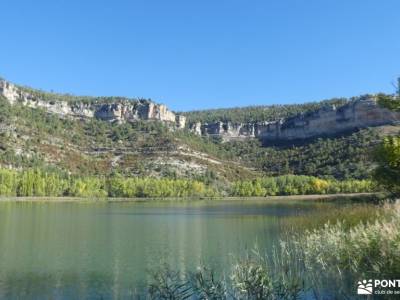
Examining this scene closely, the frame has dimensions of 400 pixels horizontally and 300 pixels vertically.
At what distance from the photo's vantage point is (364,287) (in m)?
12.1

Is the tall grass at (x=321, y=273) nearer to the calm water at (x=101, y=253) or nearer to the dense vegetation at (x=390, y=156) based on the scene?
the calm water at (x=101, y=253)

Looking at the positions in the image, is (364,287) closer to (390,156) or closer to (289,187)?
(390,156)

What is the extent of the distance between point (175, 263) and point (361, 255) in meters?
12.9

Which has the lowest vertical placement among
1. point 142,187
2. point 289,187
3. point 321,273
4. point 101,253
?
point 101,253

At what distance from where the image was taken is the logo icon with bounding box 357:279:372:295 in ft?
38.7

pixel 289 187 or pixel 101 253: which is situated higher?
pixel 289 187

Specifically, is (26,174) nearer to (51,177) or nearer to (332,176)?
(51,177)

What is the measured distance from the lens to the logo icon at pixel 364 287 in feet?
38.7

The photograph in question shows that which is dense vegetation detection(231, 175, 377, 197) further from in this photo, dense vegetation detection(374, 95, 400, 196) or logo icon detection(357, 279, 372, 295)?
logo icon detection(357, 279, 372, 295)

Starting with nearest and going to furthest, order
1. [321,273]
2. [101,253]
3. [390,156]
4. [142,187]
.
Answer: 1. [321,273]
2. [390,156]
3. [101,253]
4. [142,187]

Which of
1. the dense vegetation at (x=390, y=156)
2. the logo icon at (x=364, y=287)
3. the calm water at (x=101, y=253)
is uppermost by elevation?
the dense vegetation at (x=390, y=156)

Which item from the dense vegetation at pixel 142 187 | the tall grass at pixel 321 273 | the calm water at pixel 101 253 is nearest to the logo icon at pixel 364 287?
the tall grass at pixel 321 273

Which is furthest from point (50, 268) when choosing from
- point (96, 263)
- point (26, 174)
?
point (26, 174)

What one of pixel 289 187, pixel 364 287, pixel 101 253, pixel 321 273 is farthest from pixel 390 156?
pixel 289 187
